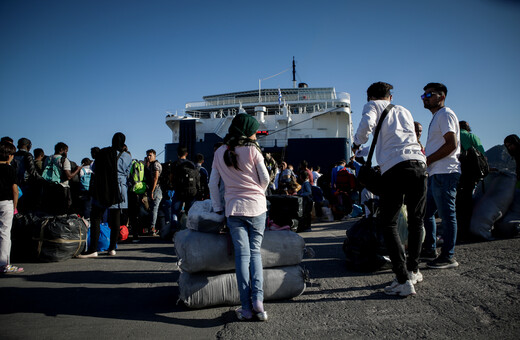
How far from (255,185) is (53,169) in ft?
15.2

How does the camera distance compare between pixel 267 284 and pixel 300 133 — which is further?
pixel 300 133

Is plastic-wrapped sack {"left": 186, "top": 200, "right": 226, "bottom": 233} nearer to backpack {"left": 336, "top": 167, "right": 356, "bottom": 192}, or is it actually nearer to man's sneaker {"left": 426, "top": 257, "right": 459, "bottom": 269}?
man's sneaker {"left": 426, "top": 257, "right": 459, "bottom": 269}

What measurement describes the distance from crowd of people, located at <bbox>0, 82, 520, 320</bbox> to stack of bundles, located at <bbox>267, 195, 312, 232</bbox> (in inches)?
50.6

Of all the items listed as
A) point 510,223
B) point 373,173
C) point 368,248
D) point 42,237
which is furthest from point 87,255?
point 510,223

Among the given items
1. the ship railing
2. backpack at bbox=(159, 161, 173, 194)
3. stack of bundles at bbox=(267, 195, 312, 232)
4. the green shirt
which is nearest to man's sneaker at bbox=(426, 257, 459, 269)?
the green shirt

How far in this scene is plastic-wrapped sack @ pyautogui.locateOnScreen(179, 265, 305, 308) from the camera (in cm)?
243

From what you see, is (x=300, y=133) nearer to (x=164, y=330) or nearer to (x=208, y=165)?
(x=208, y=165)

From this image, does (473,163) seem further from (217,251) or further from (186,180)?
(186,180)

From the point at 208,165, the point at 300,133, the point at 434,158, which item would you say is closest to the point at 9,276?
the point at 434,158

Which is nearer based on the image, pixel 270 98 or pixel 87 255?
pixel 87 255

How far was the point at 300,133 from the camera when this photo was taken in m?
18.6

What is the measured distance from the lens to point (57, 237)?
4.15 meters

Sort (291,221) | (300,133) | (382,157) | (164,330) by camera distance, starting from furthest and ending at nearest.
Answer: (300,133) < (291,221) < (382,157) < (164,330)

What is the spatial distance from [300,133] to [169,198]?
1303 centimetres
